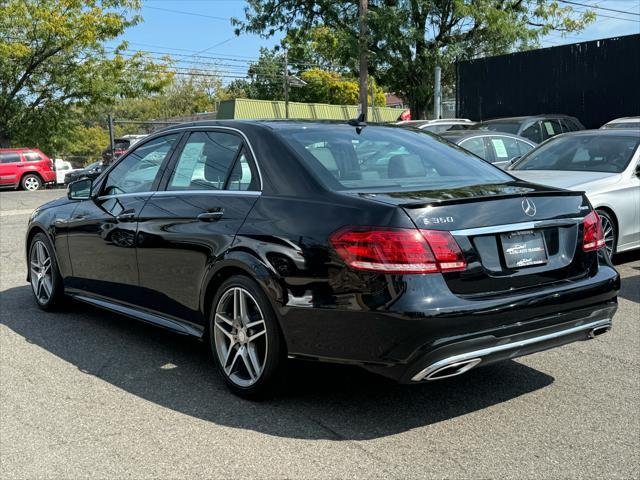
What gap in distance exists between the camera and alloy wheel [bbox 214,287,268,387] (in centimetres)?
407

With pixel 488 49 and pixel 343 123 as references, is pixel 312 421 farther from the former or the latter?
pixel 488 49

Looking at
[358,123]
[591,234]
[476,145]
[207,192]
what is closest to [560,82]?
[476,145]

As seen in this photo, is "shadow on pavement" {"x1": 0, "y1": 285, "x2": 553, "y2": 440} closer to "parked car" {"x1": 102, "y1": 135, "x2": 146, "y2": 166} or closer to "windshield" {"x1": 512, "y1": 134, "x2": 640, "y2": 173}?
"windshield" {"x1": 512, "y1": 134, "x2": 640, "y2": 173}

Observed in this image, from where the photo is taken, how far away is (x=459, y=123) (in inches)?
610

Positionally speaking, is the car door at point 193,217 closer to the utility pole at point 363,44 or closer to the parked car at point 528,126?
the parked car at point 528,126

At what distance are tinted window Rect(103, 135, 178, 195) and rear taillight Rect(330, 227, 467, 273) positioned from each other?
212cm

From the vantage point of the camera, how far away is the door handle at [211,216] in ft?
14.2

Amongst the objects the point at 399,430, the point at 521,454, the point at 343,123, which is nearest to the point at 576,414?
the point at 521,454

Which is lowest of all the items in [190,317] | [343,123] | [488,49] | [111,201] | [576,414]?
[576,414]

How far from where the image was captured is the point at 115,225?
17.3 feet

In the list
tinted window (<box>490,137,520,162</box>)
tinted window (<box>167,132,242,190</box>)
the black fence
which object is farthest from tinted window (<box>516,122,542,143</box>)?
tinted window (<box>167,132,242,190</box>)

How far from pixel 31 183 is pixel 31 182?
4cm

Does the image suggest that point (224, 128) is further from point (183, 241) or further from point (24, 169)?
point (24, 169)

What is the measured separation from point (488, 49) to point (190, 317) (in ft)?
78.9
